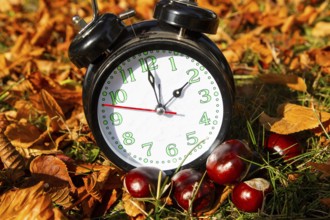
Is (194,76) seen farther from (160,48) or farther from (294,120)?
(294,120)

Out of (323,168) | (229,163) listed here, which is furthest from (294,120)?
(229,163)

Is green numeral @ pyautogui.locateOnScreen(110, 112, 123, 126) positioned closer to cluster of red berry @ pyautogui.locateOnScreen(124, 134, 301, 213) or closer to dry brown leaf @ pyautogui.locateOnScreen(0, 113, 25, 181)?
cluster of red berry @ pyautogui.locateOnScreen(124, 134, 301, 213)

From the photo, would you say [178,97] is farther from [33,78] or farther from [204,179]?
[33,78]

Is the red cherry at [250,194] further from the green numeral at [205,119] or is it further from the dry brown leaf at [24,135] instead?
the dry brown leaf at [24,135]

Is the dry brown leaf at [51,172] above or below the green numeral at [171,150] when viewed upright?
above

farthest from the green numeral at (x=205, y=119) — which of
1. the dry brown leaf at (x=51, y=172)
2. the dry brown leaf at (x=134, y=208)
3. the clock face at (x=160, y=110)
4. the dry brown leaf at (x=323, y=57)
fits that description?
the dry brown leaf at (x=323, y=57)

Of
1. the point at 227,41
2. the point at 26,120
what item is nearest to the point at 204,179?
the point at 26,120

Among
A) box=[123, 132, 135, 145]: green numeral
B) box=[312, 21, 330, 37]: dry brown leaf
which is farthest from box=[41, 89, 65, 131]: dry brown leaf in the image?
box=[312, 21, 330, 37]: dry brown leaf
